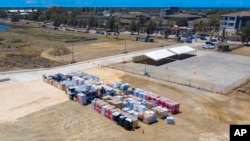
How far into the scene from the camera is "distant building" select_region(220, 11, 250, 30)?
385ft

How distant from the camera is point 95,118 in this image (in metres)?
30.9

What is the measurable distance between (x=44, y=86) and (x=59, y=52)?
83.5 feet

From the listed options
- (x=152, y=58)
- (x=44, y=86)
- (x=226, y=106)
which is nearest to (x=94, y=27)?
(x=152, y=58)

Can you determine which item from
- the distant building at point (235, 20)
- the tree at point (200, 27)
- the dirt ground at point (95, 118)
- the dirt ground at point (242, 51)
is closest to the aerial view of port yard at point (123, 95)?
the dirt ground at point (95, 118)

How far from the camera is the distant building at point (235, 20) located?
11743 centimetres

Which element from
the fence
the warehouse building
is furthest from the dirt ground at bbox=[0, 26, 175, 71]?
the warehouse building

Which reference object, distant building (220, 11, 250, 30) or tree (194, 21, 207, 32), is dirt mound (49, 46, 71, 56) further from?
distant building (220, 11, 250, 30)

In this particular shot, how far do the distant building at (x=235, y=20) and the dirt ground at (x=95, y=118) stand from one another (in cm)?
8835

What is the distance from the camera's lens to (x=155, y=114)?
3064 cm

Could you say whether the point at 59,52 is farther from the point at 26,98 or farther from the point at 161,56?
the point at 26,98

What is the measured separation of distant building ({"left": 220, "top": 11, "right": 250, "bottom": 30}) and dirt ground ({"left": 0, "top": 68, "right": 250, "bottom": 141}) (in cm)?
8835

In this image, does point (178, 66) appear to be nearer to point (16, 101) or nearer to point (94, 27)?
point (16, 101)

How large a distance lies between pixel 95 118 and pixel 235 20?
106327 millimetres

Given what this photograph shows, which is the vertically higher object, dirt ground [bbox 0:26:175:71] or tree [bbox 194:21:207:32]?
tree [bbox 194:21:207:32]
